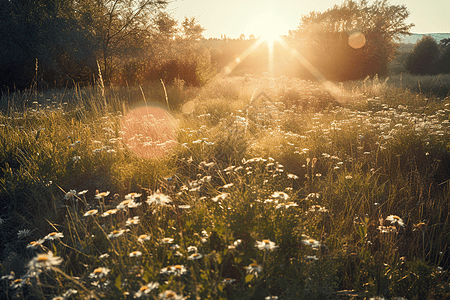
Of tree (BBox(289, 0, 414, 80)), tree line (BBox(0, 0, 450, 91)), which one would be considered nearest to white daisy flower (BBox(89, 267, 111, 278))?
tree line (BBox(0, 0, 450, 91))

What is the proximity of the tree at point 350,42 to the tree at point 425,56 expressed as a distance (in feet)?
12.5

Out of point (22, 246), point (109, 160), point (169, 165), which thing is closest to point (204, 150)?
point (169, 165)

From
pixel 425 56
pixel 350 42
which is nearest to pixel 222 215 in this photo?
pixel 350 42

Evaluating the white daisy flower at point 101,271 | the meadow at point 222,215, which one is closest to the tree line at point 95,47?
the meadow at point 222,215

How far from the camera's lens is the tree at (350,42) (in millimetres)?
20453

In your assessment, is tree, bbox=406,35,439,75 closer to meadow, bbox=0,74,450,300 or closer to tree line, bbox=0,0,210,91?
tree line, bbox=0,0,210,91

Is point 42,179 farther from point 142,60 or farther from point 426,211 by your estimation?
point 142,60

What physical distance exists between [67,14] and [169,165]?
11211 millimetres

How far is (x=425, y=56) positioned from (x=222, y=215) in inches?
1227

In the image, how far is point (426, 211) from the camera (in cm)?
247

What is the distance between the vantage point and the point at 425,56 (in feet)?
79.2

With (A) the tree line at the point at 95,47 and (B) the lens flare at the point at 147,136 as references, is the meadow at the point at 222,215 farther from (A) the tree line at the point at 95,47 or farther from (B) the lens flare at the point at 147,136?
(A) the tree line at the point at 95,47

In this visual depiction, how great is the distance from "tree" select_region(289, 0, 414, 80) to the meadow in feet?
58.1

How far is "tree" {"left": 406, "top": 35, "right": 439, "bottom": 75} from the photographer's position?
24.0 metres
